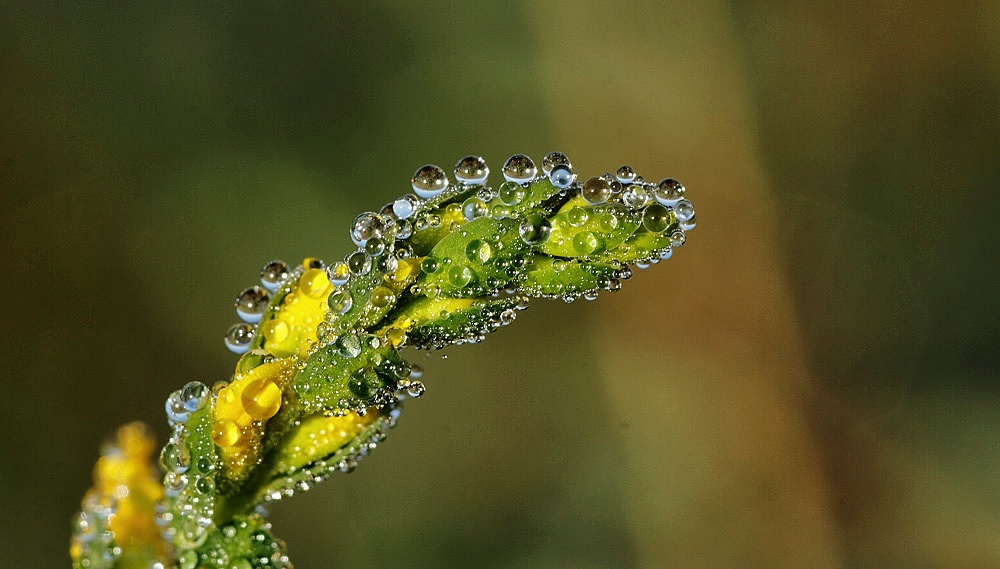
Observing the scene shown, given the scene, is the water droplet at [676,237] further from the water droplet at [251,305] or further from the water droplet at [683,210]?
the water droplet at [251,305]

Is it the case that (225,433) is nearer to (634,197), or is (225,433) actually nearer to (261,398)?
(261,398)

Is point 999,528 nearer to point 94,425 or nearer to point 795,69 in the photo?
point 795,69

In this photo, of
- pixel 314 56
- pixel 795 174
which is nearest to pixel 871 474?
pixel 795 174

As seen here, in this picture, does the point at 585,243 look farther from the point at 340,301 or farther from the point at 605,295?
the point at 605,295

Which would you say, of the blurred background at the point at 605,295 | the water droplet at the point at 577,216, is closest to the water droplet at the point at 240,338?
the water droplet at the point at 577,216

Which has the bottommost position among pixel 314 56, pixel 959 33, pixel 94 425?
pixel 94 425

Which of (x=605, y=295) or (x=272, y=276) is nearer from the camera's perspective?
(x=272, y=276)

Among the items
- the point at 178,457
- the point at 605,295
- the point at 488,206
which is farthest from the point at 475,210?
the point at 605,295
